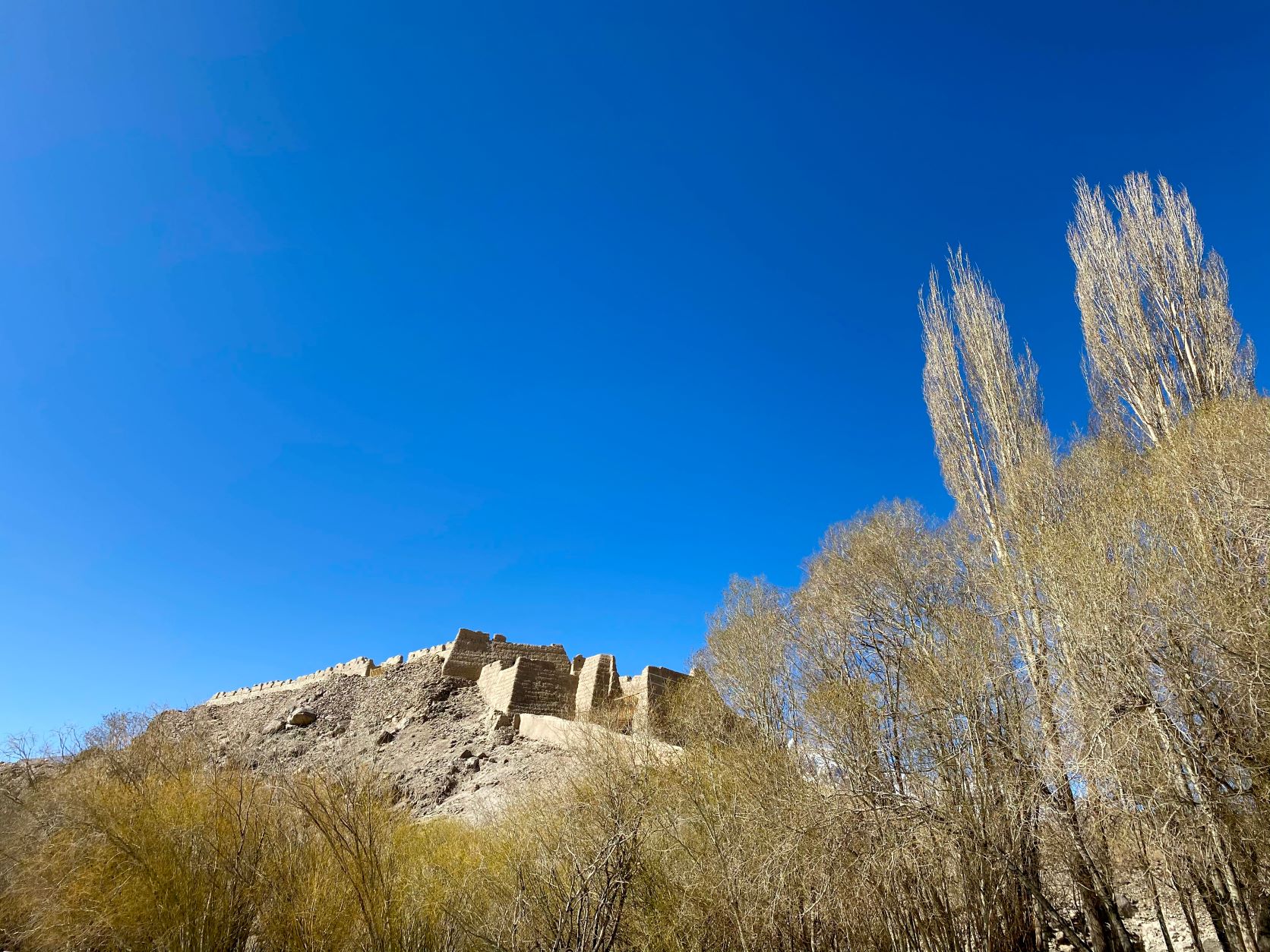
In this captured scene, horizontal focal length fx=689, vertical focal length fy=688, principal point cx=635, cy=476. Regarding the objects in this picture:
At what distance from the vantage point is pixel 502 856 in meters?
8.59

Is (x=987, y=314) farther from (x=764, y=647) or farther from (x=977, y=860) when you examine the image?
(x=977, y=860)

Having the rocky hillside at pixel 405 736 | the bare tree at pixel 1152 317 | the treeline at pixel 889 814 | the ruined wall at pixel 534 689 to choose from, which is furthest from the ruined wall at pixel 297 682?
the bare tree at pixel 1152 317

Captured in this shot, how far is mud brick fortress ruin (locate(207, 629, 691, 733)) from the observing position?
19.4 m

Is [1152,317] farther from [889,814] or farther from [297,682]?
[297,682]

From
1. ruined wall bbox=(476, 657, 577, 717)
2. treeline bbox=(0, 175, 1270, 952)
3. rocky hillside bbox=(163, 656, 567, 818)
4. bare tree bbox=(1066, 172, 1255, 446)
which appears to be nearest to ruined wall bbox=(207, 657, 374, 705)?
rocky hillside bbox=(163, 656, 567, 818)

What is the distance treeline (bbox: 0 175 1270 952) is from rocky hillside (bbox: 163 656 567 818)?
5.00m

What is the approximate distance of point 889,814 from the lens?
21.2ft

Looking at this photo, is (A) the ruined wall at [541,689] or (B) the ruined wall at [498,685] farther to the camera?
(B) the ruined wall at [498,685]

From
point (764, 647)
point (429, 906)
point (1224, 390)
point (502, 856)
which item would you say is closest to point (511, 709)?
point (764, 647)

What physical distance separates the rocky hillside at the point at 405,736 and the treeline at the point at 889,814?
5004 mm

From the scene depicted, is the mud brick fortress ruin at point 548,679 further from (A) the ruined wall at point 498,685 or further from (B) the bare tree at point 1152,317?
(B) the bare tree at point 1152,317

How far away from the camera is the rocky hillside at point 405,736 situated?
53.4ft

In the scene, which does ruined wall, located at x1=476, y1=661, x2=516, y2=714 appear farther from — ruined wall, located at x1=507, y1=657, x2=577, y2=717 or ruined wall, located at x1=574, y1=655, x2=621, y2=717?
ruined wall, located at x1=574, y1=655, x2=621, y2=717

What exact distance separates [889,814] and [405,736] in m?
19.0
